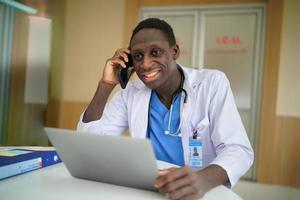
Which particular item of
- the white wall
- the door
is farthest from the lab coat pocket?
the white wall

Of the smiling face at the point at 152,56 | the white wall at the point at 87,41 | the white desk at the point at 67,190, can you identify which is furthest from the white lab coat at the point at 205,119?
the white wall at the point at 87,41

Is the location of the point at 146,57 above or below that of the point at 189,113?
above

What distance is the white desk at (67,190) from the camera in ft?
2.44

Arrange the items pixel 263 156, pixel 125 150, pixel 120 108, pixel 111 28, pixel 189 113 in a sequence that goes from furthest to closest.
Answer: pixel 111 28
pixel 263 156
pixel 120 108
pixel 189 113
pixel 125 150

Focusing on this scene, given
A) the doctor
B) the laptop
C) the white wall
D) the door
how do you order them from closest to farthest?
1. the laptop
2. the doctor
3. the door
4. the white wall

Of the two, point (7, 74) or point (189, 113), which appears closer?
point (189, 113)

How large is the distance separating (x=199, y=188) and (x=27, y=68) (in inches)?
145

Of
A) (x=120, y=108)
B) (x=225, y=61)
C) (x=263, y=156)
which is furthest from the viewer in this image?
(x=225, y=61)

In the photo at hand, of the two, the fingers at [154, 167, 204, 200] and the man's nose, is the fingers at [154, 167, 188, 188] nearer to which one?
the fingers at [154, 167, 204, 200]

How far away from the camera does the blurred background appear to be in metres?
3.44

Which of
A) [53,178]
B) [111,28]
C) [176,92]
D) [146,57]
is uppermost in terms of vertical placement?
[111,28]

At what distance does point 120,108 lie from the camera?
159 centimetres

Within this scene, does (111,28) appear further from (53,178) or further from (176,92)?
(53,178)

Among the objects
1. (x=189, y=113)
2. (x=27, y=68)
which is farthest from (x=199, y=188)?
(x=27, y=68)
